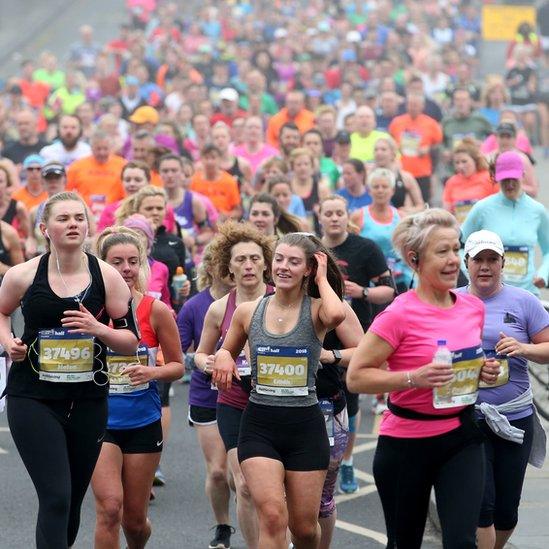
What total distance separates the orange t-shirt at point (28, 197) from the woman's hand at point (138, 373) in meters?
7.22

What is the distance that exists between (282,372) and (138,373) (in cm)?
77

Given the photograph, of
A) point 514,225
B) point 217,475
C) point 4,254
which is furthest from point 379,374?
point 4,254

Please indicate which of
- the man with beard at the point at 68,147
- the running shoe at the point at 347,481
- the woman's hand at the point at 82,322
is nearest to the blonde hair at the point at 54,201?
the woman's hand at the point at 82,322

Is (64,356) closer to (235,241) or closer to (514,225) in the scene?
(235,241)

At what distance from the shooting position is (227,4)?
116ft

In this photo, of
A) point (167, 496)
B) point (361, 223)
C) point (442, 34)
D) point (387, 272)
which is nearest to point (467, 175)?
point (361, 223)

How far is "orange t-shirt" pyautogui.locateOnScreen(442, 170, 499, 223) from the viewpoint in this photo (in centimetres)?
1349

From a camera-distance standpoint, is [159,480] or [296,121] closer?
[159,480]

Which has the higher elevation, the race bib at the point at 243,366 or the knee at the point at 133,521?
the race bib at the point at 243,366

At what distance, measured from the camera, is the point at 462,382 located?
251 inches

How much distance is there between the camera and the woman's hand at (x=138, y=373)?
23.7 ft

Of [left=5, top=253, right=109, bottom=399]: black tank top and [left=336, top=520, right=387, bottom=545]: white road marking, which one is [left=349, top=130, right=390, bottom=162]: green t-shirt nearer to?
[left=336, top=520, right=387, bottom=545]: white road marking

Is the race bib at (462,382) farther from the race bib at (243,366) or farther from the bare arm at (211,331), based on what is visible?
the bare arm at (211,331)

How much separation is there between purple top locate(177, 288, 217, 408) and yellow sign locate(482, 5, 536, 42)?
25384 mm
